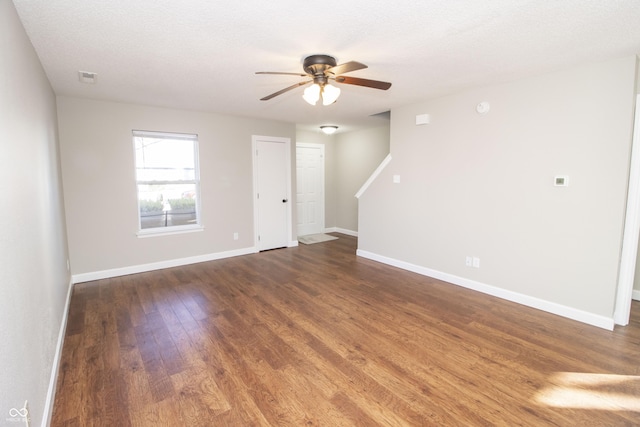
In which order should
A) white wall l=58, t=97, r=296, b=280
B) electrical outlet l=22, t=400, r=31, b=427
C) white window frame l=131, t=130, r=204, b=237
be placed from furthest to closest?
white window frame l=131, t=130, r=204, b=237
white wall l=58, t=97, r=296, b=280
electrical outlet l=22, t=400, r=31, b=427

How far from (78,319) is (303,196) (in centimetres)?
473

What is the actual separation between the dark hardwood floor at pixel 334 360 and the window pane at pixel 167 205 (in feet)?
3.89

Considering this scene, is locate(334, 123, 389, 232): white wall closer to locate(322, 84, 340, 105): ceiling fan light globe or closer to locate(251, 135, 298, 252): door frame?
locate(251, 135, 298, 252): door frame

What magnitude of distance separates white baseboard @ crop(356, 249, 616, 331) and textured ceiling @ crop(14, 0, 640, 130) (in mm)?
2334

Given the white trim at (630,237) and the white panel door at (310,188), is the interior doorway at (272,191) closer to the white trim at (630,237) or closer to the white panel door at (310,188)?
the white panel door at (310,188)

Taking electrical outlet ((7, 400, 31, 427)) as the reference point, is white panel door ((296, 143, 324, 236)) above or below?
above

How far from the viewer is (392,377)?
2160 millimetres

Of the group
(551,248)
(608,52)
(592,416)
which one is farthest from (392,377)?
(608,52)

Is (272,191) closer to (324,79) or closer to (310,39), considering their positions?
(324,79)

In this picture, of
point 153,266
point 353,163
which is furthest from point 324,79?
point 353,163

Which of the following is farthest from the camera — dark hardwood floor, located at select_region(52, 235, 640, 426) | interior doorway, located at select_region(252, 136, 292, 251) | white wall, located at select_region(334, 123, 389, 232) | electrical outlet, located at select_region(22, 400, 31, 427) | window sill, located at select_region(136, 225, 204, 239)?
white wall, located at select_region(334, 123, 389, 232)

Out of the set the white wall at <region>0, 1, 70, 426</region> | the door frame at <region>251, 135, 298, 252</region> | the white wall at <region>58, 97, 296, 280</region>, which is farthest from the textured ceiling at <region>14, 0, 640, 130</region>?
the door frame at <region>251, 135, 298, 252</region>

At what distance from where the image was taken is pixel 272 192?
5797 mm

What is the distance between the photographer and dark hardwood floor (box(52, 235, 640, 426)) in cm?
185
